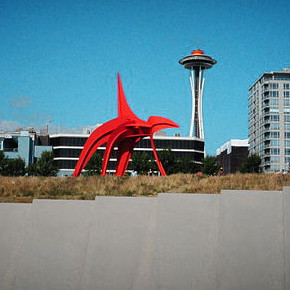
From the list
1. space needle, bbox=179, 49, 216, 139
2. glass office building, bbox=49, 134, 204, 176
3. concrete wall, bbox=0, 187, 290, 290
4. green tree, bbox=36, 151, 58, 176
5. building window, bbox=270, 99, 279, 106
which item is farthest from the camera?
space needle, bbox=179, 49, 216, 139

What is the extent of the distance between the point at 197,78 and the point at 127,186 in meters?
135

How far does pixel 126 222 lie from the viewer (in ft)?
50.8

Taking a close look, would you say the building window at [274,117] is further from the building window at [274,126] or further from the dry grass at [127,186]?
the dry grass at [127,186]

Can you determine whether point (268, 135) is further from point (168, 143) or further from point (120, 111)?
point (120, 111)

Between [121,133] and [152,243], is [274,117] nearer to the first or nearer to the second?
[121,133]

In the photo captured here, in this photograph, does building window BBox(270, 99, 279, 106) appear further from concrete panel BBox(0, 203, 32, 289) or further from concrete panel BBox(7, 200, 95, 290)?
concrete panel BBox(7, 200, 95, 290)

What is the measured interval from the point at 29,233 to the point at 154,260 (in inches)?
176

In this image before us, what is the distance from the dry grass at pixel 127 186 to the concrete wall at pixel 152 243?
9.62 ft

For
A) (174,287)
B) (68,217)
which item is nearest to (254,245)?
(174,287)

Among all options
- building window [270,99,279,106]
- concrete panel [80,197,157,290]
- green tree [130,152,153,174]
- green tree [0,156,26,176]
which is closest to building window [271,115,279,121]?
building window [270,99,279,106]

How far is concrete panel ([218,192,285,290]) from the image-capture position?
14047 mm

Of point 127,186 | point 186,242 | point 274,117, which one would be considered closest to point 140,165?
point 274,117

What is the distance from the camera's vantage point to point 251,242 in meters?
14.2

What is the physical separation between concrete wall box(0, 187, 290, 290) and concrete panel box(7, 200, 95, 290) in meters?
0.03
